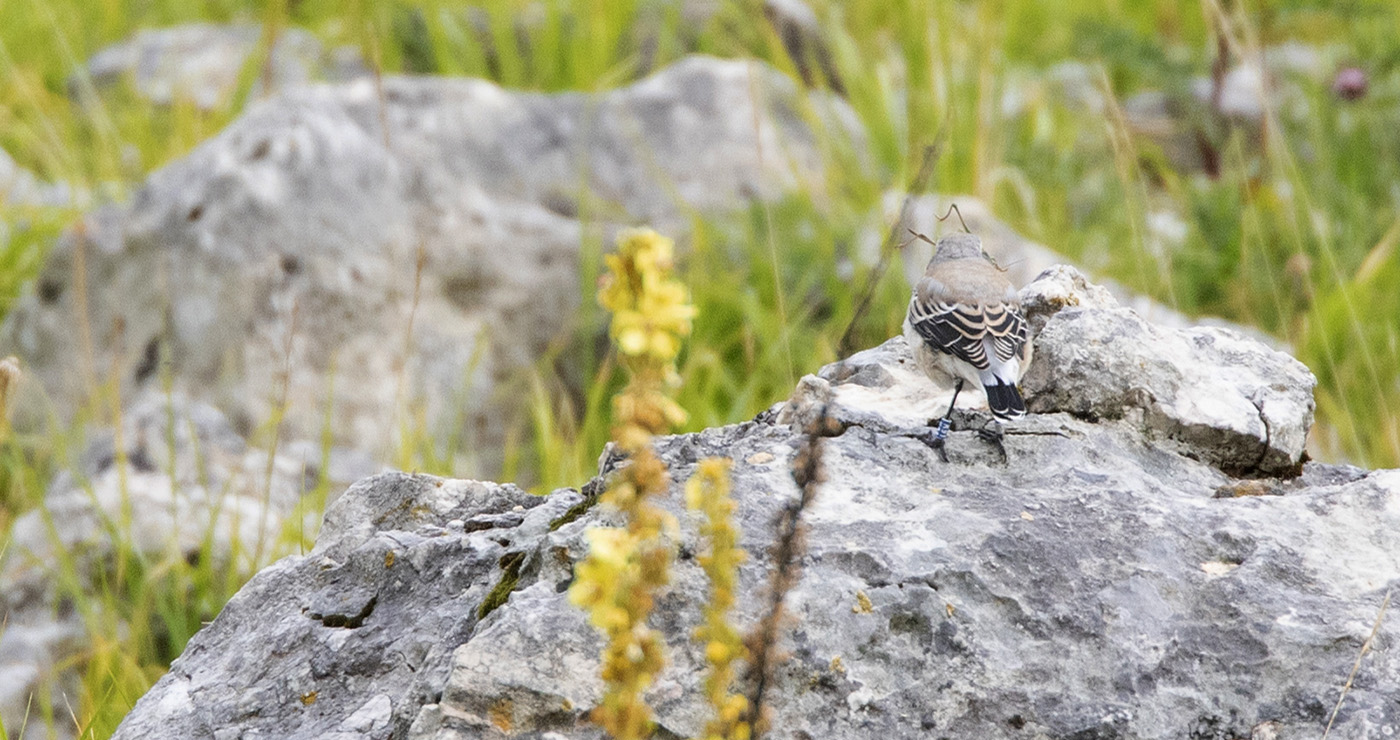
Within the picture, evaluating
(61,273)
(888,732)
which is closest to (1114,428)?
(888,732)

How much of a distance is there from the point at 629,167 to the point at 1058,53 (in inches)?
117

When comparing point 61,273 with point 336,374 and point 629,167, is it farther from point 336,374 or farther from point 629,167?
point 629,167

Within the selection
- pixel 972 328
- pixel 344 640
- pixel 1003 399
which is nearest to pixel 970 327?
pixel 972 328

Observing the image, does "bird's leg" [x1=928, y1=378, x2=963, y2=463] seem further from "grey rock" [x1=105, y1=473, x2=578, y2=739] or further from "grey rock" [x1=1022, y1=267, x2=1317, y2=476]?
"grey rock" [x1=105, y1=473, x2=578, y2=739]

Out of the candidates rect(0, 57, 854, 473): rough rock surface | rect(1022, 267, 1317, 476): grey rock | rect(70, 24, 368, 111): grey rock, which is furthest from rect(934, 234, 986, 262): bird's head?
rect(70, 24, 368, 111): grey rock

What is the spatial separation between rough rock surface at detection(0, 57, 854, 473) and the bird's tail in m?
2.57

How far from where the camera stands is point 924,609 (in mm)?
1895

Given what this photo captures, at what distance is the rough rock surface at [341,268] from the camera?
4.70m

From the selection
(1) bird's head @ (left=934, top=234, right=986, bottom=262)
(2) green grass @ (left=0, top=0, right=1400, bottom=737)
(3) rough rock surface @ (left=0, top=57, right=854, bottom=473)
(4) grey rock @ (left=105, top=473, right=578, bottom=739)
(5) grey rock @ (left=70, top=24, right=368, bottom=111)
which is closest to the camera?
(4) grey rock @ (left=105, top=473, right=578, bottom=739)

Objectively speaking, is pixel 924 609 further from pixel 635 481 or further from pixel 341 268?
pixel 341 268

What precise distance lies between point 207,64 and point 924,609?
648 cm

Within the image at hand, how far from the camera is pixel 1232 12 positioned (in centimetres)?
629

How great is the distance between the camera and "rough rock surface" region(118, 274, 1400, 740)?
183 cm

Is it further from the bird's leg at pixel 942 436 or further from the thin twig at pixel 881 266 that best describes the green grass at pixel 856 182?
the bird's leg at pixel 942 436
